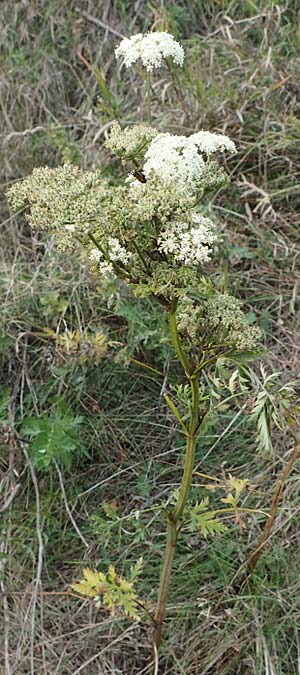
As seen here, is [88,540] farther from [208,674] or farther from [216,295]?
[216,295]

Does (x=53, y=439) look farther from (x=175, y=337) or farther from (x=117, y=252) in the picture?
(x=117, y=252)

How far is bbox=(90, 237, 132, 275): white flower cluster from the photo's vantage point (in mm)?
1441

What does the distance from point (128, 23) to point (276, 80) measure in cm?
85

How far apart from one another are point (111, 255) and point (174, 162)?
7.8 inches

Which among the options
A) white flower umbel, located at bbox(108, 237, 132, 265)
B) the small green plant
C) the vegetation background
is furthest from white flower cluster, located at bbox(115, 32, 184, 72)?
the small green plant

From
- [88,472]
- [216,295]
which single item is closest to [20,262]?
[88,472]

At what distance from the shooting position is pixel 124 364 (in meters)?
2.57

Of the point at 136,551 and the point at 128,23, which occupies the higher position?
the point at 128,23

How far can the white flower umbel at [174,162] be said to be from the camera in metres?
1.38

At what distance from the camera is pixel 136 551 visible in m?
2.43

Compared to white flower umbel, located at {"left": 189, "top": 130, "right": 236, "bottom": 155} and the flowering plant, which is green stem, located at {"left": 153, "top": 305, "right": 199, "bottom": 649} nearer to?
the flowering plant

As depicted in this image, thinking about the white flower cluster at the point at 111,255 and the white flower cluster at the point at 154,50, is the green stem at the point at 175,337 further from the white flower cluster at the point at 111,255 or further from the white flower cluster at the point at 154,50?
the white flower cluster at the point at 154,50

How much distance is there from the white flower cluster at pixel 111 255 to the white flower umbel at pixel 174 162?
0.14 metres

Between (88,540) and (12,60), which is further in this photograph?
(12,60)
